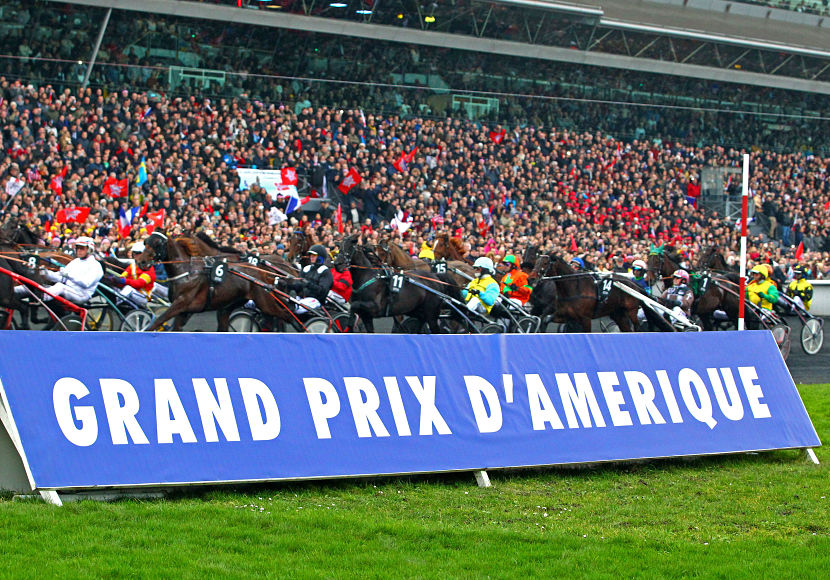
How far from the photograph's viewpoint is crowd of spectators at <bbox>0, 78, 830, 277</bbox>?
26141 mm

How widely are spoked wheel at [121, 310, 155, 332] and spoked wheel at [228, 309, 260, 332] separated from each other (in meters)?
1.18

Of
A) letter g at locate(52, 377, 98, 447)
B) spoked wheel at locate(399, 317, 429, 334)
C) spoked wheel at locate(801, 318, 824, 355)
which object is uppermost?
letter g at locate(52, 377, 98, 447)

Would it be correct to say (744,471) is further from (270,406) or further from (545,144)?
(545,144)

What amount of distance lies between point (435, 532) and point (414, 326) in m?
11.6

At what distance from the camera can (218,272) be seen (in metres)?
16.1

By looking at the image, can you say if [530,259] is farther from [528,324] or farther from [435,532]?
[435,532]

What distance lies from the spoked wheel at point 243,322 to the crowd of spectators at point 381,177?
158 inches

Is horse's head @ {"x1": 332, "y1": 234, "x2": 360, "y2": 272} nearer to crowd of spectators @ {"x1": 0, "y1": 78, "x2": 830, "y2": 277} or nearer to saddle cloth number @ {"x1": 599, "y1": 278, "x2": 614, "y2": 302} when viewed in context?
saddle cloth number @ {"x1": 599, "y1": 278, "x2": 614, "y2": 302}


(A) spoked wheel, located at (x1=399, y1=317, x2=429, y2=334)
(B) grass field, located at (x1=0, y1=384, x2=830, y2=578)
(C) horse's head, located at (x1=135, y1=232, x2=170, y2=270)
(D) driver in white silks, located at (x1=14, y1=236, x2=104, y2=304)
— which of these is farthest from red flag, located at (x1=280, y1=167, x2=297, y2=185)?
(B) grass field, located at (x1=0, y1=384, x2=830, y2=578)

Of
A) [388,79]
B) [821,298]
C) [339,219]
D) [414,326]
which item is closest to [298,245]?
[414,326]

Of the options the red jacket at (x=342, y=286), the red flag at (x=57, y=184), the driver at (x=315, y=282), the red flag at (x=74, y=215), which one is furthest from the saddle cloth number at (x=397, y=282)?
the red flag at (x=57, y=184)

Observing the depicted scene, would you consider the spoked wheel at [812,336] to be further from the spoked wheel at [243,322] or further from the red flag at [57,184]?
the red flag at [57,184]

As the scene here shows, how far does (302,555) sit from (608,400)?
3999 mm

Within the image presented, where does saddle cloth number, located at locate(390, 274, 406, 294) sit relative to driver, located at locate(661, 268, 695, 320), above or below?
above
